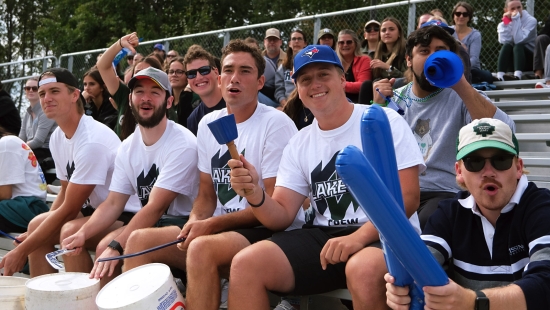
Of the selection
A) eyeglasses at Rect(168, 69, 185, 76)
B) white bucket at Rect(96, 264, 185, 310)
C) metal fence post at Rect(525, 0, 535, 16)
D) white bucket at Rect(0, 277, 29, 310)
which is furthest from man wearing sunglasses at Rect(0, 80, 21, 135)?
metal fence post at Rect(525, 0, 535, 16)

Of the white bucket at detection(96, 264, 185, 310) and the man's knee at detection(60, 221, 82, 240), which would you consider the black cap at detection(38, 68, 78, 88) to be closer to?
the man's knee at detection(60, 221, 82, 240)

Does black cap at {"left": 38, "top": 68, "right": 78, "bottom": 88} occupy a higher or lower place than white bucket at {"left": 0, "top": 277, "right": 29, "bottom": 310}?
higher

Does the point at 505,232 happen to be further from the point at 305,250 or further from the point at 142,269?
the point at 142,269

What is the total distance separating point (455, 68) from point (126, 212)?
102 inches

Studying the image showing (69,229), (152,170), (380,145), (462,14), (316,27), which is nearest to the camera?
(380,145)

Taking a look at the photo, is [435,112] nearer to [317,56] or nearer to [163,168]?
[317,56]

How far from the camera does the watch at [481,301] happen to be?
6.85 ft

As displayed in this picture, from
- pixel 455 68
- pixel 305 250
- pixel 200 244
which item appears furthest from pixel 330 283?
pixel 455 68

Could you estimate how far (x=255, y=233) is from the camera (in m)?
3.38

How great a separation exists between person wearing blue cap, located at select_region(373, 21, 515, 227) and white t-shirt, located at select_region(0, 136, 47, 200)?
3.18m

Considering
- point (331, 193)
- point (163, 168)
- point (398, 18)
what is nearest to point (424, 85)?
point (331, 193)

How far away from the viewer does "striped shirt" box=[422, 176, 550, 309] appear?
7.72ft

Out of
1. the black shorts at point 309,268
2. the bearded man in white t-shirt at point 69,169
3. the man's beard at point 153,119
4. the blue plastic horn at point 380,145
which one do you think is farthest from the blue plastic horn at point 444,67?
the bearded man in white t-shirt at point 69,169

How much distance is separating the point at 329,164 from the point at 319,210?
0.83ft
